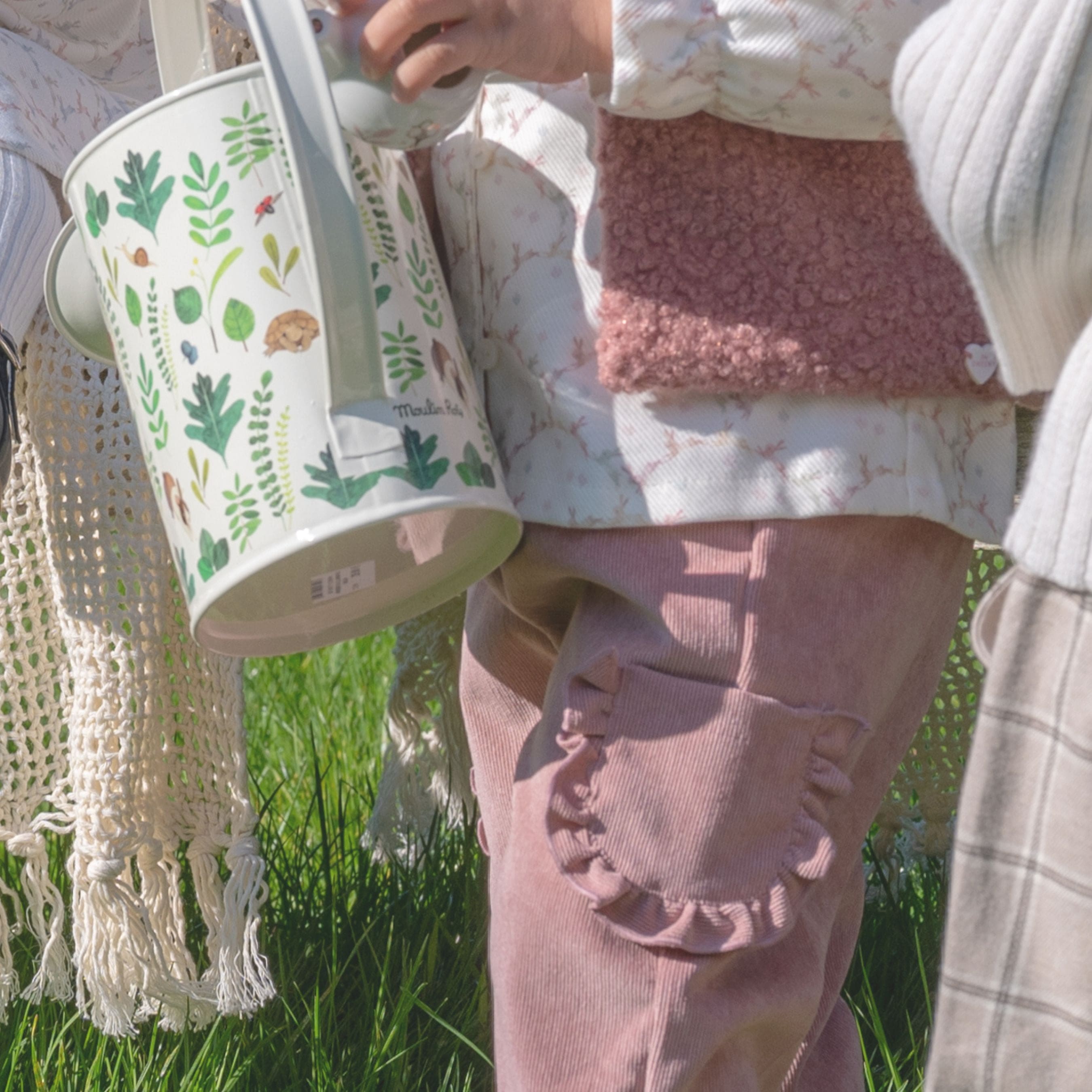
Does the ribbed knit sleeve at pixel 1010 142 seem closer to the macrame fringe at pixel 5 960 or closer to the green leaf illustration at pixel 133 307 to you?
the green leaf illustration at pixel 133 307

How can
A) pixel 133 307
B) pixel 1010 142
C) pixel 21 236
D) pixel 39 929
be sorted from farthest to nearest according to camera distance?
pixel 39 929 < pixel 21 236 < pixel 133 307 < pixel 1010 142

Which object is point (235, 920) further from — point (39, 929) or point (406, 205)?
point (406, 205)

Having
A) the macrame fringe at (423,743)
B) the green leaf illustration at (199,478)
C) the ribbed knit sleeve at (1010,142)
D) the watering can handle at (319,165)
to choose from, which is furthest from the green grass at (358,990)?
the ribbed knit sleeve at (1010,142)

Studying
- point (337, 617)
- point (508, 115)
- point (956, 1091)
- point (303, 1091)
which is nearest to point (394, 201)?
Result: point (508, 115)

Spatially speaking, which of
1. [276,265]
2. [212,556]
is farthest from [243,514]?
[276,265]

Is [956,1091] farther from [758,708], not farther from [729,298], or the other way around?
[729,298]

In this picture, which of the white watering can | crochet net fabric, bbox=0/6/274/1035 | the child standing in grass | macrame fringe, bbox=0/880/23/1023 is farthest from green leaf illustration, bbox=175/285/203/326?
macrame fringe, bbox=0/880/23/1023

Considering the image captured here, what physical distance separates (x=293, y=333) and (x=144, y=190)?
0.12 meters

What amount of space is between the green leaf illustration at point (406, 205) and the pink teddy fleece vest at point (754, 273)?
114 mm

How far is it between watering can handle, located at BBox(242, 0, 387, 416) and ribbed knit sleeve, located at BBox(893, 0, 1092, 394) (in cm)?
27

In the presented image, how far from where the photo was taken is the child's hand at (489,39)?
737 millimetres

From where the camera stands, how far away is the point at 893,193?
2.86ft

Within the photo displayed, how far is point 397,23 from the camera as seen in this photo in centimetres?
74

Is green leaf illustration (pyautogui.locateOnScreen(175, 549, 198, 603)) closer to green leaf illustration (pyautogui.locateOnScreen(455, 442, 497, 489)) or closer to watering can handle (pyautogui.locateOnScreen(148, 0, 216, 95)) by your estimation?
green leaf illustration (pyautogui.locateOnScreen(455, 442, 497, 489))
